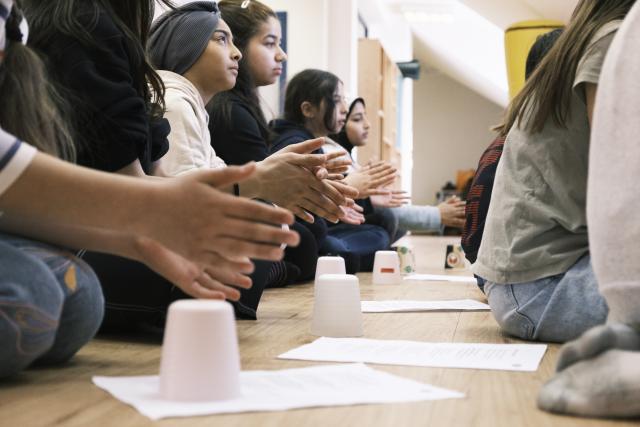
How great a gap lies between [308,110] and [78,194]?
2926mm

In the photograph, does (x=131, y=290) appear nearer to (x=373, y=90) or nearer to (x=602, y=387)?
(x=602, y=387)

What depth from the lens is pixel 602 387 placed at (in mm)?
1008

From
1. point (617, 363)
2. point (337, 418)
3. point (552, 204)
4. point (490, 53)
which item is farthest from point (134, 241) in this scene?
point (490, 53)

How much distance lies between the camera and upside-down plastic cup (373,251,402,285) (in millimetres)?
3105

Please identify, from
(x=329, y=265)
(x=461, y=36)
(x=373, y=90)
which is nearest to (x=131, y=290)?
(x=329, y=265)

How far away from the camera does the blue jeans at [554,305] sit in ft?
→ 5.22

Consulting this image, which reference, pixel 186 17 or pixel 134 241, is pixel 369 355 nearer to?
pixel 134 241

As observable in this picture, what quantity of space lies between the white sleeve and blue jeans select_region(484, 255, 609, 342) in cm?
101

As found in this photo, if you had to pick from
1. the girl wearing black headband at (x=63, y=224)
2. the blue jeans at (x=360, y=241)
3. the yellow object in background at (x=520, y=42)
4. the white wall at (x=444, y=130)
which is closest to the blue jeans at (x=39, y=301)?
the girl wearing black headband at (x=63, y=224)

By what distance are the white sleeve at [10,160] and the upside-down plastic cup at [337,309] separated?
859 millimetres

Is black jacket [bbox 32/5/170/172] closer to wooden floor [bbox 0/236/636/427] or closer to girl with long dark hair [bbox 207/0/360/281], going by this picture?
wooden floor [bbox 0/236/636/427]

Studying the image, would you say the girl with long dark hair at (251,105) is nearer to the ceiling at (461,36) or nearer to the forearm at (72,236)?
the forearm at (72,236)

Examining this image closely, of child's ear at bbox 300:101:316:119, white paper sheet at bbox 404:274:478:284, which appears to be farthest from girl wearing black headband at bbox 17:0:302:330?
child's ear at bbox 300:101:316:119

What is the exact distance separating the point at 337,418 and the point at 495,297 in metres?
0.79
